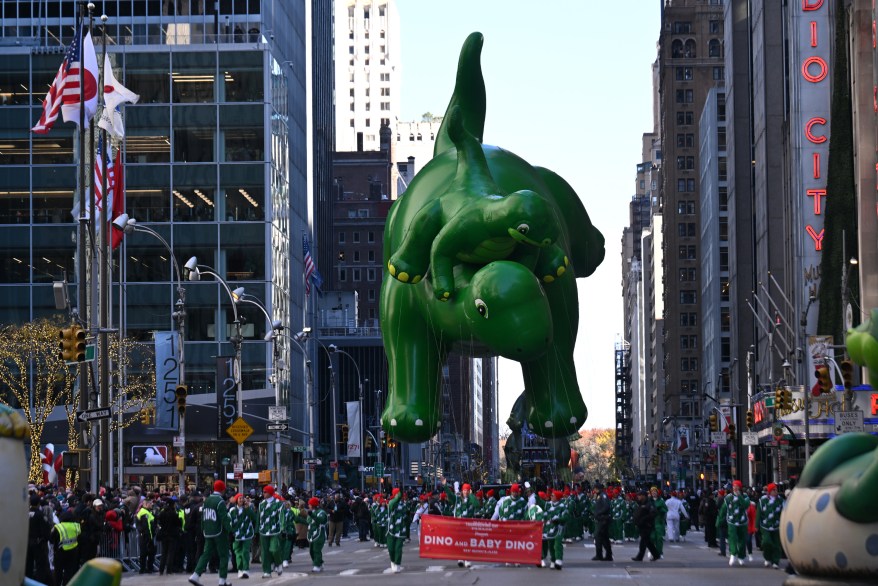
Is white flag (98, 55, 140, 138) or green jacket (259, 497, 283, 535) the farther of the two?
white flag (98, 55, 140, 138)

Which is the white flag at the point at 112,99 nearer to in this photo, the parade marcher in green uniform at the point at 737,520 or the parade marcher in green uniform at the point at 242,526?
the parade marcher in green uniform at the point at 242,526

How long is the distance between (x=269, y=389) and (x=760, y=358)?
126ft

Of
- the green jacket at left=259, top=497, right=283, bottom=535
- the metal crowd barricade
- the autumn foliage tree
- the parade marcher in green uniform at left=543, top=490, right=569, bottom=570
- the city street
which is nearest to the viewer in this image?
the city street

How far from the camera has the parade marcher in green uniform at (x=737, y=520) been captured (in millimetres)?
29859

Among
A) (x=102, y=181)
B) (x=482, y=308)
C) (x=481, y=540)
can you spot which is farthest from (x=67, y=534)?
(x=102, y=181)

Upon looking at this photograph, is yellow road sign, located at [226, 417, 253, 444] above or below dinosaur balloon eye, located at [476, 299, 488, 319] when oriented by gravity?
below

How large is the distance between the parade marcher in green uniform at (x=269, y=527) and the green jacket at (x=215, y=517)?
4.91 ft

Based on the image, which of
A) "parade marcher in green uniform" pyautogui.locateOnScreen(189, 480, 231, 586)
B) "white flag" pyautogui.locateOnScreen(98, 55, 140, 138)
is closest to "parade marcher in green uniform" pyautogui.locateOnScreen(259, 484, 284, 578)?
"parade marcher in green uniform" pyautogui.locateOnScreen(189, 480, 231, 586)

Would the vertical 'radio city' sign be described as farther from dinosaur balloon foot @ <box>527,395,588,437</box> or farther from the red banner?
dinosaur balloon foot @ <box>527,395,588,437</box>

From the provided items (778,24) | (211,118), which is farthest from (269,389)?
(778,24)

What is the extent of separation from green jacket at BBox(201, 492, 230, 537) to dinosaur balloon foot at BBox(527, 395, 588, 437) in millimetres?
5504

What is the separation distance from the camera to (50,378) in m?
60.1

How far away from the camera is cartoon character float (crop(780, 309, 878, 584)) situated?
281 inches

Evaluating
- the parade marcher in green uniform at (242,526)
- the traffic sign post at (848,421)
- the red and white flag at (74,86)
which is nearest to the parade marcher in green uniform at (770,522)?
the parade marcher in green uniform at (242,526)
